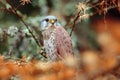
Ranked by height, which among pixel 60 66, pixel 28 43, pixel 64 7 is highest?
pixel 60 66

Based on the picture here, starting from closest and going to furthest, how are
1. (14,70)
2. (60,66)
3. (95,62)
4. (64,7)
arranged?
(95,62), (60,66), (14,70), (64,7)

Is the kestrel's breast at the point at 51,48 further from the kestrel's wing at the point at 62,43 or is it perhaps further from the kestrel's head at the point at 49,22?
the kestrel's head at the point at 49,22

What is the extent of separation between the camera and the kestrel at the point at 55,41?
8.52 ft

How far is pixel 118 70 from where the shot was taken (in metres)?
0.72

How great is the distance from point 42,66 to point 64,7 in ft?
8.63

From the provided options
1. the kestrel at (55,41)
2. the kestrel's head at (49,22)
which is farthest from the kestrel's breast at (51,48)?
the kestrel's head at (49,22)

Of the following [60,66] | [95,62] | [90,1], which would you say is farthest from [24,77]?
[90,1]

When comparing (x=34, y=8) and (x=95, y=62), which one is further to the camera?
(x=34, y=8)

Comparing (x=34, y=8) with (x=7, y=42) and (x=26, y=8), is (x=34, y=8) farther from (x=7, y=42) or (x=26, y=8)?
(x=7, y=42)

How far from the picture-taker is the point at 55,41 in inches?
106

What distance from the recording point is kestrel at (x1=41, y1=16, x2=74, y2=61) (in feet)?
8.52

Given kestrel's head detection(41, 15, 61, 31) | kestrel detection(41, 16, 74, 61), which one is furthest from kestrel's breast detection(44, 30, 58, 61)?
kestrel's head detection(41, 15, 61, 31)

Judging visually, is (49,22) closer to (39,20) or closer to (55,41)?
(55,41)

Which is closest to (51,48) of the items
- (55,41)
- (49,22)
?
(55,41)
